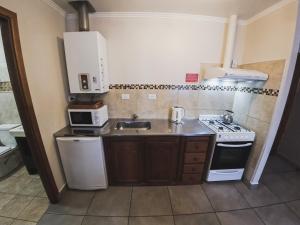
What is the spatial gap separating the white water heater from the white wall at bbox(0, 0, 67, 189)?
20cm

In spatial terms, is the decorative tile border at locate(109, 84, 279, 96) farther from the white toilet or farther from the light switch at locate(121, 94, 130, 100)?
the white toilet

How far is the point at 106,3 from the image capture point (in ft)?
5.87

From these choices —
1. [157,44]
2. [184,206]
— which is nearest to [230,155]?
[184,206]

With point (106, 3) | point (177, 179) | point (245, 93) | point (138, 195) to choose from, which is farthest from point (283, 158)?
point (106, 3)

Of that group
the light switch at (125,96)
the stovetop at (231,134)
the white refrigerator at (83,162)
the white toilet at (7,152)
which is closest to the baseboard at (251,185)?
the stovetop at (231,134)

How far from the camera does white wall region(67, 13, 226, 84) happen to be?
210 centimetres

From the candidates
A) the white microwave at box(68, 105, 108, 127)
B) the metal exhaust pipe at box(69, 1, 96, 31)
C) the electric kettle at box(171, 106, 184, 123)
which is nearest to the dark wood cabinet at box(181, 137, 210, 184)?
the electric kettle at box(171, 106, 184, 123)

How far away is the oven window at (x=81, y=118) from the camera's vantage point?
1973 millimetres

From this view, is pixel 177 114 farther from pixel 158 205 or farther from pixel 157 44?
pixel 158 205

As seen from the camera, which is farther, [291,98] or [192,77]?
[291,98]

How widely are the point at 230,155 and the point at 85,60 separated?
2.36m

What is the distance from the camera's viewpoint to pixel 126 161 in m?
Answer: 1.95

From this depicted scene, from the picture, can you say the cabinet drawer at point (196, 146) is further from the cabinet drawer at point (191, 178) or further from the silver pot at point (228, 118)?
the silver pot at point (228, 118)

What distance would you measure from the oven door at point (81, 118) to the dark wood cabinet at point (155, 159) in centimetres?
41
